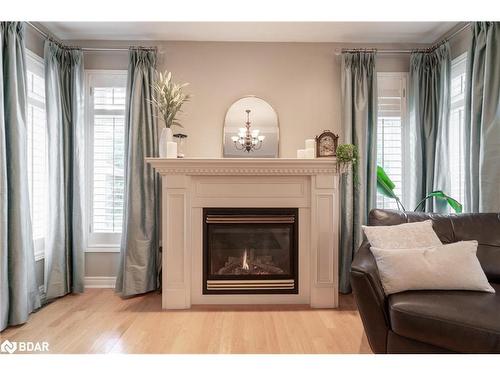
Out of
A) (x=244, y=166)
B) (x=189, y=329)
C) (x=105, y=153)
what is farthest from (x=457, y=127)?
(x=105, y=153)

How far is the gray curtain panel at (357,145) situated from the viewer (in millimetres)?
3379

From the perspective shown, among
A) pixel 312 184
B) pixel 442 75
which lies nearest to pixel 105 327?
pixel 312 184

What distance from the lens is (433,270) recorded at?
1974 mm

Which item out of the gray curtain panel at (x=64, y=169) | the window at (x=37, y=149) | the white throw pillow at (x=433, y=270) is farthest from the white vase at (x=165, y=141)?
the white throw pillow at (x=433, y=270)

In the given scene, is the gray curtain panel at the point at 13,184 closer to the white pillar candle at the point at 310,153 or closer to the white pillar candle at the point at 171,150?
the white pillar candle at the point at 171,150

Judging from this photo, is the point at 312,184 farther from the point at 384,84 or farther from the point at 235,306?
the point at 384,84

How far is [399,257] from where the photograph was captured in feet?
6.69

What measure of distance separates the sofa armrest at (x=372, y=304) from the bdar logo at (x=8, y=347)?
2309 mm

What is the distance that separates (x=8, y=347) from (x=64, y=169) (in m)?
1.66

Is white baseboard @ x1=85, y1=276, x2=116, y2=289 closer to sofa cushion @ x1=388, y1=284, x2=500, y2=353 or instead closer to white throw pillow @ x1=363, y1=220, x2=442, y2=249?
white throw pillow @ x1=363, y1=220, x2=442, y2=249

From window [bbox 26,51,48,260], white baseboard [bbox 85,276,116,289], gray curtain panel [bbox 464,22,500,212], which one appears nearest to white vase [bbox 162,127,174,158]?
window [bbox 26,51,48,260]

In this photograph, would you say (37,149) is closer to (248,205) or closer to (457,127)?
(248,205)

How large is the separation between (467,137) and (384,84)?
1113 millimetres

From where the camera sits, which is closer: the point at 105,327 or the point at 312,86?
the point at 105,327
